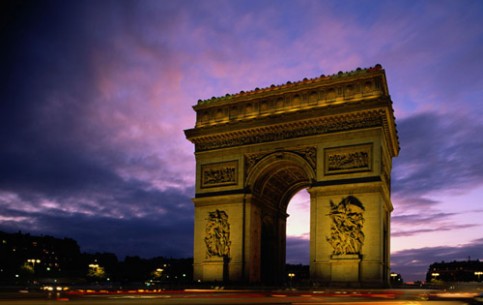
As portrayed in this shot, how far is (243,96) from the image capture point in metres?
33.4

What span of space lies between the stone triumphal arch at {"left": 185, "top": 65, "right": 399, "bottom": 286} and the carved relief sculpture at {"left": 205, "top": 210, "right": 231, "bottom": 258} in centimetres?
6

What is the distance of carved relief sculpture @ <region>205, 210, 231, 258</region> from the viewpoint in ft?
105

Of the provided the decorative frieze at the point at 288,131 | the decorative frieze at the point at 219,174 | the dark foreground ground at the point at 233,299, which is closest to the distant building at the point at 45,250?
the decorative frieze at the point at 219,174

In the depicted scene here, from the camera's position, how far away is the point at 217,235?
32.3 meters

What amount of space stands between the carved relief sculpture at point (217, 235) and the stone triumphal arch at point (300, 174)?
58 millimetres

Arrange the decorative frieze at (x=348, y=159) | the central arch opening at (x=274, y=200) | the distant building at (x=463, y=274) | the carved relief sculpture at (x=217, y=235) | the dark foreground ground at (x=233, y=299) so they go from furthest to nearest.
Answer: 1. the distant building at (x=463, y=274)
2. the central arch opening at (x=274, y=200)
3. the carved relief sculpture at (x=217, y=235)
4. the decorative frieze at (x=348, y=159)
5. the dark foreground ground at (x=233, y=299)

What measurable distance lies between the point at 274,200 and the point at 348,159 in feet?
26.4

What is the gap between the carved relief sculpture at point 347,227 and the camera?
92.6 ft

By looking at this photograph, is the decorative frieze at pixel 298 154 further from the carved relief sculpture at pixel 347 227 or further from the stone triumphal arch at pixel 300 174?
the carved relief sculpture at pixel 347 227

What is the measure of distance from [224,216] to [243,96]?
725 centimetres

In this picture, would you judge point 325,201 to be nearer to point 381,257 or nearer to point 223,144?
point 381,257

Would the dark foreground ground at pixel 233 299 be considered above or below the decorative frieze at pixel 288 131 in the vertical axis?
below

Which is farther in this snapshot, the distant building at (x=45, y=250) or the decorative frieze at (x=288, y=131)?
the distant building at (x=45, y=250)

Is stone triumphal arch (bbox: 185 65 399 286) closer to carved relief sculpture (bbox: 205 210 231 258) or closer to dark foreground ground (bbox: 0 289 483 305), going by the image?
carved relief sculpture (bbox: 205 210 231 258)
